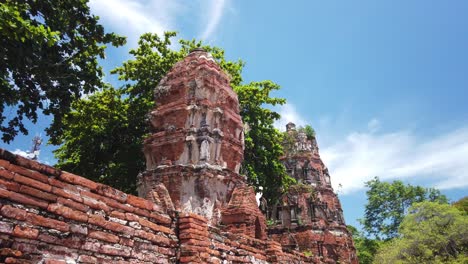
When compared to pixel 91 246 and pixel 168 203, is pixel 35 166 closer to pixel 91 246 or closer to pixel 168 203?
pixel 91 246

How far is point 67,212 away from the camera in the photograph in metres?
3.86

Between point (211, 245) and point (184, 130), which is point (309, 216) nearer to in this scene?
point (184, 130)

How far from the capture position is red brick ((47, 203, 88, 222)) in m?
3.76

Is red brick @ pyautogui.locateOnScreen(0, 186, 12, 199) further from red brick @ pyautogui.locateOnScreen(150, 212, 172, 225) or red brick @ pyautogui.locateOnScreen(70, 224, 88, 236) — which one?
red brick @ pyautogui.locateOnScreen(150, 212, 172, 225)

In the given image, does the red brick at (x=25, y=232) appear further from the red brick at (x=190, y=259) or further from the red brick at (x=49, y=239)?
the red brick at (x=190, y=259)

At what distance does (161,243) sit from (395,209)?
3694 centimetres

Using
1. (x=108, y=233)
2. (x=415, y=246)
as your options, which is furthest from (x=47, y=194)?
(x=415, y=246)

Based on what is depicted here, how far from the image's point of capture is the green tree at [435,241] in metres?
17.8

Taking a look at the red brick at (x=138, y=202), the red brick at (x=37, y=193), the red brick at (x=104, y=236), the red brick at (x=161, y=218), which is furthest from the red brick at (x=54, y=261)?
the red brick at (x=161, y=218)

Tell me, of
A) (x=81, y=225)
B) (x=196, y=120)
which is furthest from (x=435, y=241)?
(x=81, y=225)

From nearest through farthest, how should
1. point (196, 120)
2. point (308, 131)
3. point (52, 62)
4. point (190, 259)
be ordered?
point (190, 259)
point (52, 62)
point (196, 120)
point (308, 131)

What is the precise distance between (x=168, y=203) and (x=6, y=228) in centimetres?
625

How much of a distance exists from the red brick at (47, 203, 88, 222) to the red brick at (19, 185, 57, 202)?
8 cm

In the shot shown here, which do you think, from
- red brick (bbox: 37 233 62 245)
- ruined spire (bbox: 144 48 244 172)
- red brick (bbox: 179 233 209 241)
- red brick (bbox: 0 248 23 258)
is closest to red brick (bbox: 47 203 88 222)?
red brick (bbox: 37 233 62 245)
